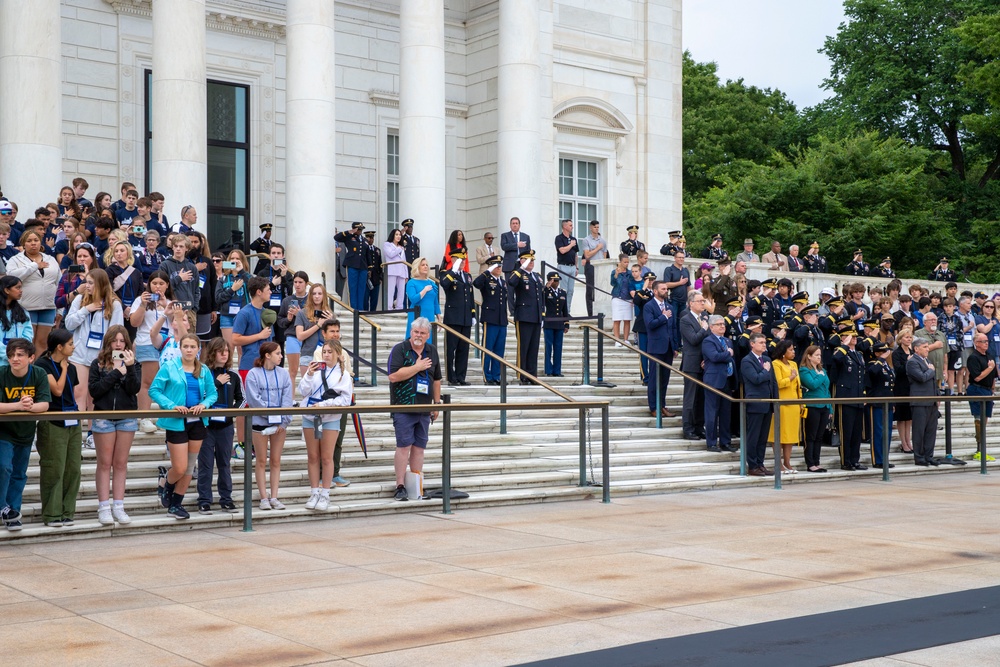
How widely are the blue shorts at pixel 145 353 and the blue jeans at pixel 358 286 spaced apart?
922 cm

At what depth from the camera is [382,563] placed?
991 centimetres

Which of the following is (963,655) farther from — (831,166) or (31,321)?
(831,166)

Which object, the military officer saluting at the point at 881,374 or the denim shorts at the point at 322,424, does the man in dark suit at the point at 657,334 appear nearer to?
the military officer saluting at the point at 881,374

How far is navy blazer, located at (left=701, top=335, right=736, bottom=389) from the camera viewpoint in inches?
672

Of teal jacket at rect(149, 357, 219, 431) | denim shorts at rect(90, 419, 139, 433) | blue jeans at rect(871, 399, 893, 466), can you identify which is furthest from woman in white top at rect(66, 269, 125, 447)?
blue jeans at rect(871, 399, 893, 466)

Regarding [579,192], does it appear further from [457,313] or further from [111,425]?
[111,425]

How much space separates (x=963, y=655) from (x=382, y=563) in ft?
15.6

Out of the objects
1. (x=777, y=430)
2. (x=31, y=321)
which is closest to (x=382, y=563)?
(x=31, y=321)

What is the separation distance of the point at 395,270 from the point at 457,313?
4.99 meters

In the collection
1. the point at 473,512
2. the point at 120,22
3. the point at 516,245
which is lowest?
the point at 473,512

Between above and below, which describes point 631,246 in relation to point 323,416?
above

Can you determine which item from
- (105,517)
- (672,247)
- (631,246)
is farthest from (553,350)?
(105,517)

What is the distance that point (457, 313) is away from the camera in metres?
18.9

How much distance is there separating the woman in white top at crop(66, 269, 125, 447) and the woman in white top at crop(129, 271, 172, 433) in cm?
38
